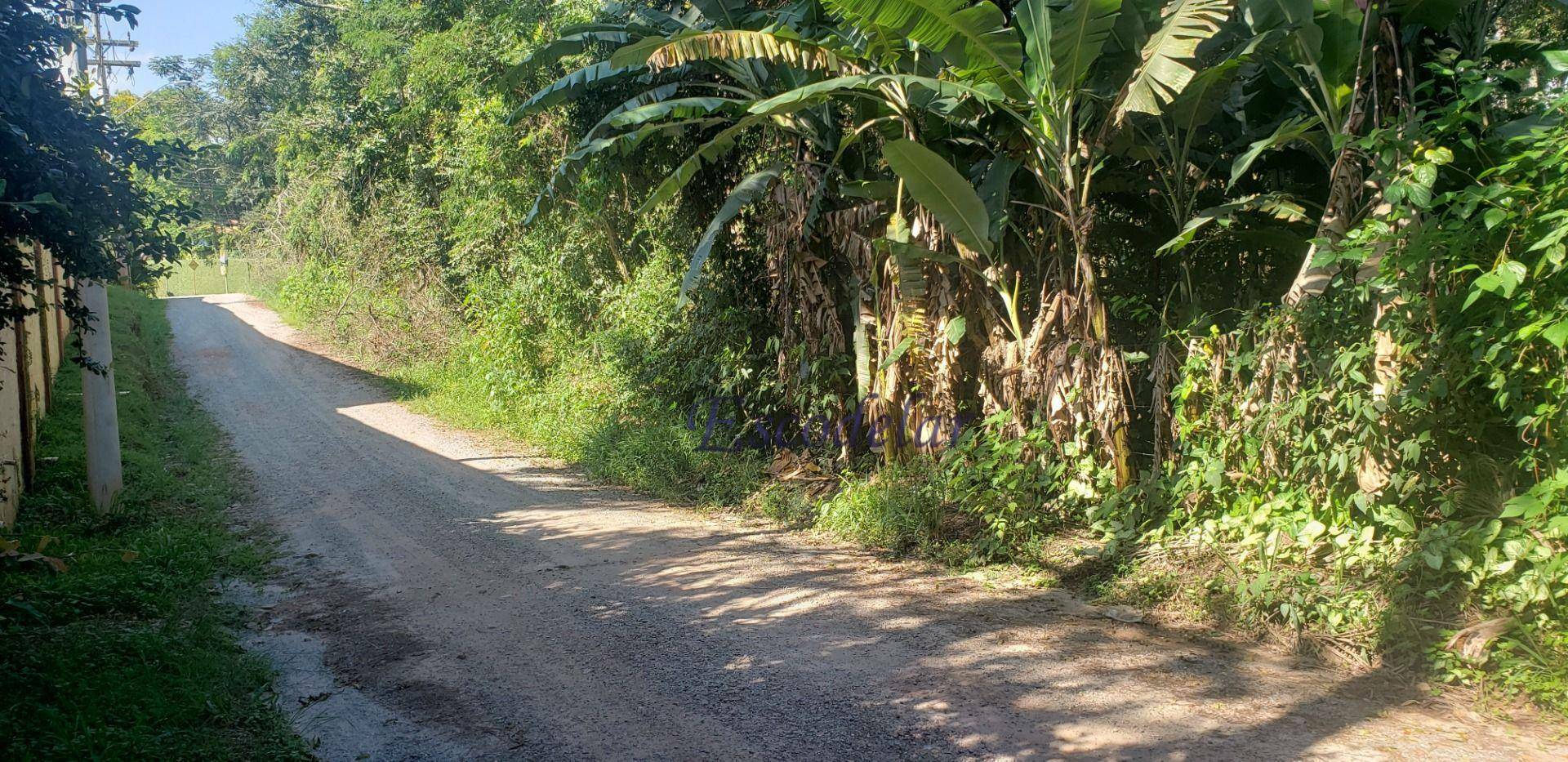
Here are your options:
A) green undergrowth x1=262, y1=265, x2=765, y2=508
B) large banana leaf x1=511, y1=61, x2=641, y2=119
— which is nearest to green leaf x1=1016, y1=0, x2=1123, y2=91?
large banana leaf x1=511, y1=61, x2=641, y2=119

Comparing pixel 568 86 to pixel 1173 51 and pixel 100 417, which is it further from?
pixel 1173 51

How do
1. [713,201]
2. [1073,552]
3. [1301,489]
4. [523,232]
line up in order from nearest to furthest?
[1301,489]
[1073,552]
[713,201]
[523,232]

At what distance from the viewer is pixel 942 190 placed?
22.9 ft

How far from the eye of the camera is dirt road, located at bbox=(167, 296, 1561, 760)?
14.4ft

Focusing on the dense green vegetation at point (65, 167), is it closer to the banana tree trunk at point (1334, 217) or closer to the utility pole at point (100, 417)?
the utility pole at point (100, 417)

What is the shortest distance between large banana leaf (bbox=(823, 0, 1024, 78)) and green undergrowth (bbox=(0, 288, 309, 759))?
203 inches

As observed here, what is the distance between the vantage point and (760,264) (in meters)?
10.4

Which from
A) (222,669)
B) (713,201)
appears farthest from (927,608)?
(713,201)

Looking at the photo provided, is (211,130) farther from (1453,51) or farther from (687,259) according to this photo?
(1453,51)

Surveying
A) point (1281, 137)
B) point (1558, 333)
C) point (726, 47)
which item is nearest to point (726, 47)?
point (726, 47)

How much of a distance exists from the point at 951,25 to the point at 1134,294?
9.22 feet

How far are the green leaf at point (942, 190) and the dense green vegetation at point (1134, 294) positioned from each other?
0.02 meters

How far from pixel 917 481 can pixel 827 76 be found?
3529mm

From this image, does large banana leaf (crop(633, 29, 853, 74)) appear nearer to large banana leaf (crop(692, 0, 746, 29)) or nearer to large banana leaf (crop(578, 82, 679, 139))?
large banana leaf (crop(578, 82, 679, 139))
